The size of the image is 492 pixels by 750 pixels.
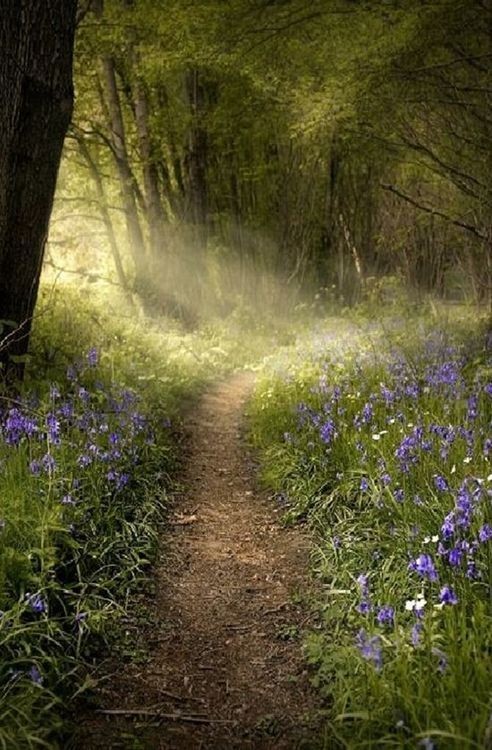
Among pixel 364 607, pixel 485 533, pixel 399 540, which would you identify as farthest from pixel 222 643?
pixel 485 533

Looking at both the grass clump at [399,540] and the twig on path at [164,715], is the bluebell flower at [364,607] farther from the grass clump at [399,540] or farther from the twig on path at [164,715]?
the twig on path at [164,715]

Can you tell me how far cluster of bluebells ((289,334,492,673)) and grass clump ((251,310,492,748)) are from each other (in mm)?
13

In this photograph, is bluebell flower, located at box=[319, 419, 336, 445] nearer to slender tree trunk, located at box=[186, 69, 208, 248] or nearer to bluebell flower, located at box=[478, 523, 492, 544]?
bluebell flower, located at box=[478, 523, 492, 544]

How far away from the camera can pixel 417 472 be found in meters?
4.06

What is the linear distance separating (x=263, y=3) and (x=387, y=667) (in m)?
6.98

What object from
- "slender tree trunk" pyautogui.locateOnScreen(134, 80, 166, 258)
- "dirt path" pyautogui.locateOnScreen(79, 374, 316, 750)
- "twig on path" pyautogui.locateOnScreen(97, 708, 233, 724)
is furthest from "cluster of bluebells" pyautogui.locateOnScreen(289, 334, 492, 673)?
"slender tree trunk" pyautogui.locateOnScreen(134, 80, 166, 258)

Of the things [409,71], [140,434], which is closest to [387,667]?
[140,434]

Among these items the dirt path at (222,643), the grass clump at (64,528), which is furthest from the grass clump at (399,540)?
the grass clump at (64,528)

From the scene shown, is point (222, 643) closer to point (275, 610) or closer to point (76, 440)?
point (275, 610)

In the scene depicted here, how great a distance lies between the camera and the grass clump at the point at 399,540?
2.42 metres

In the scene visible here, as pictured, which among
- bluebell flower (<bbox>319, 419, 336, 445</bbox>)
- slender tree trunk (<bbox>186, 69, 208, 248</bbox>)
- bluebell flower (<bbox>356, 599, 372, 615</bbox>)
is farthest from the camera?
slender tree trunk (<bbox>186, 69, 208, 248</bbox>)

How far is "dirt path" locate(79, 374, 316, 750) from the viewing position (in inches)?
110

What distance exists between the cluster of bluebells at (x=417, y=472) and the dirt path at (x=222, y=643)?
0.47 m

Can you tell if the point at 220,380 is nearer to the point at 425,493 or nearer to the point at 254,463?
the point at 254,463
